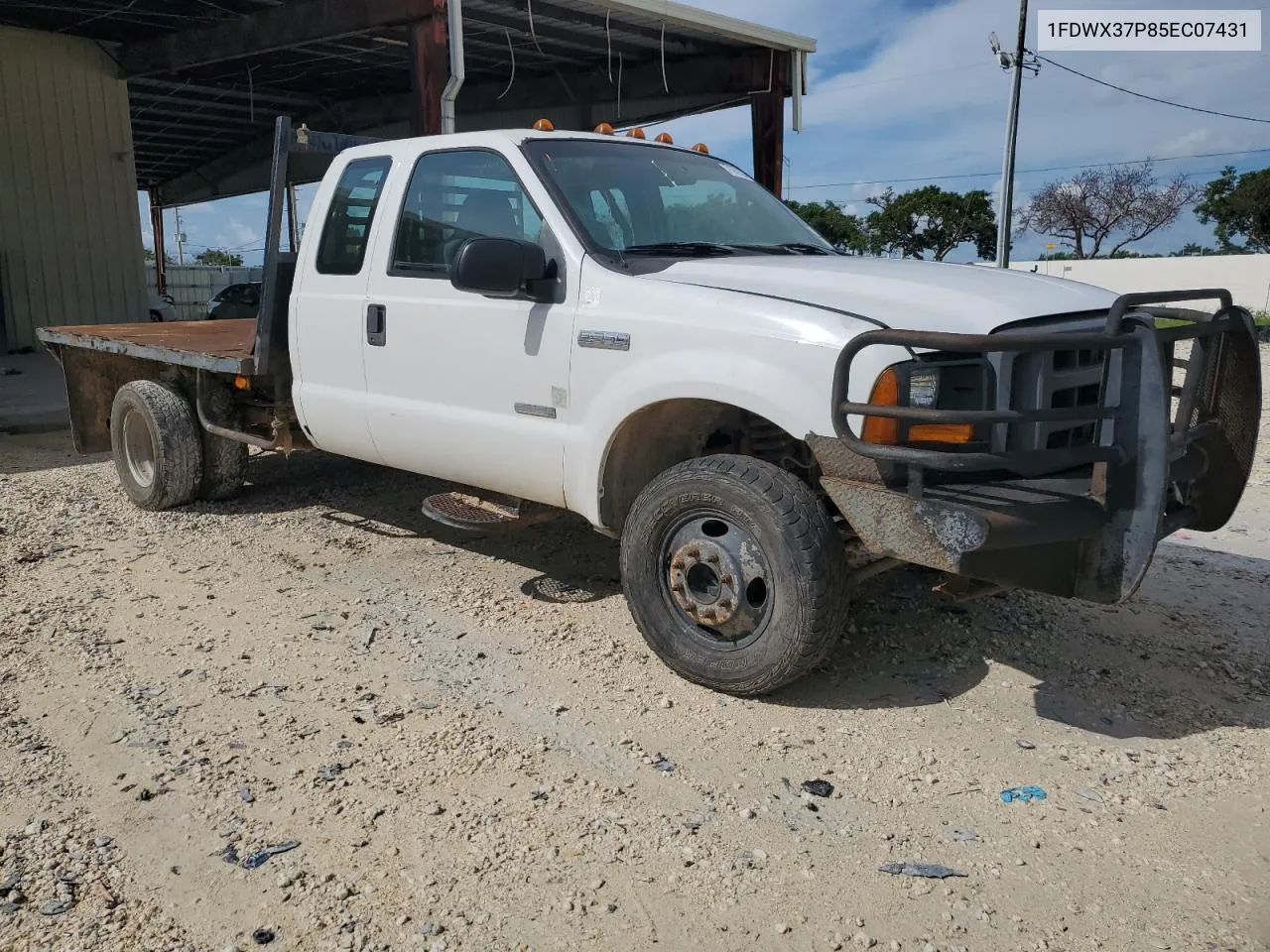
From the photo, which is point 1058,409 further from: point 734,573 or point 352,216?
point 352,216

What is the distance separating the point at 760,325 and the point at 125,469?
4965mm

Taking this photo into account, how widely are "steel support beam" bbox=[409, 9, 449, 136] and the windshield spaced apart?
5742 mm

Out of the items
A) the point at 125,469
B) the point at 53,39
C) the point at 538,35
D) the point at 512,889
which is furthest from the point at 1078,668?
the point at 53,39

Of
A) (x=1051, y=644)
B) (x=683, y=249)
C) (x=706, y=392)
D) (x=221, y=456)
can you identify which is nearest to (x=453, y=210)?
(x=683, y=249)

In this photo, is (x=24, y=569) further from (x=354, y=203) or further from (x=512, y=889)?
(x=512, y=889)

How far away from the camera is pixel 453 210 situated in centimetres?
477

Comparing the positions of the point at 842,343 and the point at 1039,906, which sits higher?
the point at 842,343

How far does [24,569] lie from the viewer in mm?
5418

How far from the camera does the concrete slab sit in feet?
33.7

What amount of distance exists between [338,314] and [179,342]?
2.04 metres

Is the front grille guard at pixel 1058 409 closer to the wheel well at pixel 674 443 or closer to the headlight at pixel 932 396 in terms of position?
the headlight at pixel 932 396

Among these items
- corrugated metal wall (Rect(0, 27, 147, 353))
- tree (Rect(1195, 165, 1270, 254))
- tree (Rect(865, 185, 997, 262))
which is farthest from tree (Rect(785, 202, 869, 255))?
corrugated metal wall (Rect(0, 27, 147, 353))

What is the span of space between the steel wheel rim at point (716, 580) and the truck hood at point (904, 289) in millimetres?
851

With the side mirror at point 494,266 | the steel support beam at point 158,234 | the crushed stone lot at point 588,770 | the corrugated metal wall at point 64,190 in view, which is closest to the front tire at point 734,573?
the crushed stone lot at point 588,770
